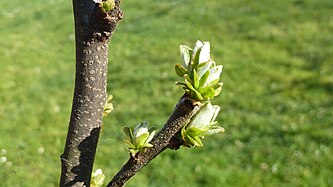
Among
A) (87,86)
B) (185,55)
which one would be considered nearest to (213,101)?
(185,55)

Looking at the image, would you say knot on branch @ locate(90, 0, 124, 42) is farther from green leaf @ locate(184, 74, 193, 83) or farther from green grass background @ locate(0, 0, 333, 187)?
green grass background @ locate(0, 0, 333, 187)

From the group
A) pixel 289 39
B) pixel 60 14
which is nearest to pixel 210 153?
pixel 289 39

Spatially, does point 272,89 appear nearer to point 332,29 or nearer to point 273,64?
point 273,64

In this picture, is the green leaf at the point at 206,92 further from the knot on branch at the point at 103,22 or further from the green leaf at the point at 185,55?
the knot on branch at the point at 103,22

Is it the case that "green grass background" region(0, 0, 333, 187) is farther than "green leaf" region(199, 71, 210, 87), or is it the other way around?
"green grass background" region(0, 0, 333, 187)

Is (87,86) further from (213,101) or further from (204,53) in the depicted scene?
(213,101)

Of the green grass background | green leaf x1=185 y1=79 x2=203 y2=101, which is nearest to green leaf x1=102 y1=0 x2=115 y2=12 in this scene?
green leaf x1=185 y1=79 x2=203 y2=101
